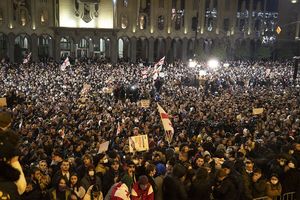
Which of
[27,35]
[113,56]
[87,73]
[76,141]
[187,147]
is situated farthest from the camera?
[113,56]

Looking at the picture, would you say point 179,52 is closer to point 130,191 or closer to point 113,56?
point 113,56

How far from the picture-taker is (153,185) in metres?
6.64

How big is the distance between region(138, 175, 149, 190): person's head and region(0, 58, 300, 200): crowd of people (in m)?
0.02

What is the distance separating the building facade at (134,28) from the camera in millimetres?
47219

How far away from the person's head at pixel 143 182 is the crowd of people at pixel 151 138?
2 centimetres

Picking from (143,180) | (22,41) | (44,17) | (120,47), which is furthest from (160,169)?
(120,47)

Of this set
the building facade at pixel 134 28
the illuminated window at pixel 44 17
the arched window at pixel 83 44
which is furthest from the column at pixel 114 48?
the illuminated window at pixel 44 17

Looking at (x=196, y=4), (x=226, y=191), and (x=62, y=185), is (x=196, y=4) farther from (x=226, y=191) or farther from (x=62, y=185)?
(x=62, y=185)

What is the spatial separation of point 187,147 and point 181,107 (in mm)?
8438

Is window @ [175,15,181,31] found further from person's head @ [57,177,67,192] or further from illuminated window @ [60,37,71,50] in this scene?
person's head @ [57,177,67,192]

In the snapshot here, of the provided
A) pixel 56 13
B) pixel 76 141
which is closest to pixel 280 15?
pixel 56 13

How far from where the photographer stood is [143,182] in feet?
20.2

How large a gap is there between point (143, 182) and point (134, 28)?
4798 cm

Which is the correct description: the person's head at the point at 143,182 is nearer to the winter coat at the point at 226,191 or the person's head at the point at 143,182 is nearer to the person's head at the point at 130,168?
the person's head at the point at 130,168
